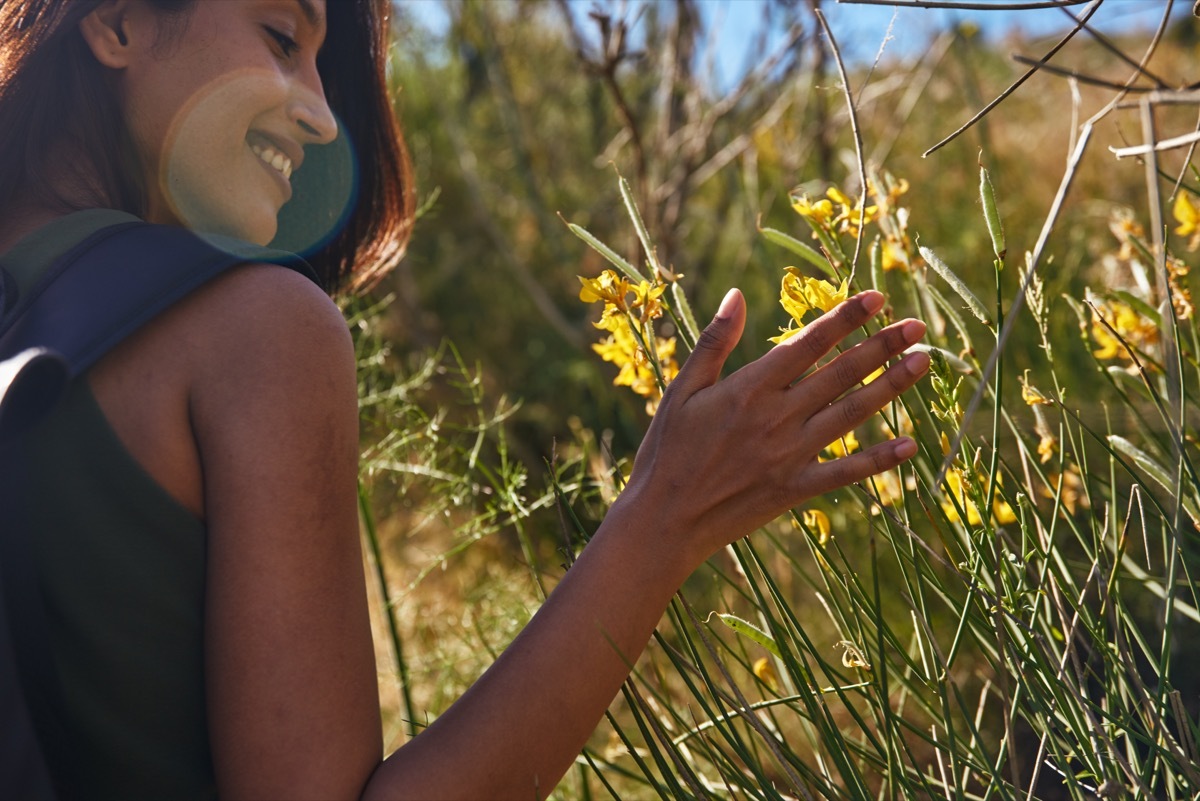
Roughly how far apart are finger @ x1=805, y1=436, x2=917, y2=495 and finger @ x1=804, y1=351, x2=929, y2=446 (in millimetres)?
19

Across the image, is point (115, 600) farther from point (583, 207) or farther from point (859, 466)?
point (583, 207)

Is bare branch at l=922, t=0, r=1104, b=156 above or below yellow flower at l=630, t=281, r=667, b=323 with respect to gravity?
above

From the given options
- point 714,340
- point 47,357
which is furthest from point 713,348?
point 47,357

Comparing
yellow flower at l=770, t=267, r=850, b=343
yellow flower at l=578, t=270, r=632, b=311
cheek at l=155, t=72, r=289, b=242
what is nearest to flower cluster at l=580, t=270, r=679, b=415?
yellow flower at l=578, t=270, r=632, b=311

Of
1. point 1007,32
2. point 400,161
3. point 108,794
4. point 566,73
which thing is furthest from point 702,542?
point 1007,32

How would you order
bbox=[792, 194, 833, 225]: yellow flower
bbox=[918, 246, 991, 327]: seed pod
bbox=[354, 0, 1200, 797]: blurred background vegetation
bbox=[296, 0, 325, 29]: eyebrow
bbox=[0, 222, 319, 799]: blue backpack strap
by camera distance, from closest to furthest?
bbox=[0, 222, 319, 799]: blue backpack strap, bbox=[918, 246, 991, 327]: seed pod, bbox=[792, 194, 833, 225]: yellow flower, bbox=[296, 0, 325, 29]: eyebrow, bbox=[354, 0, 1200, 797]: blurred background vegetation

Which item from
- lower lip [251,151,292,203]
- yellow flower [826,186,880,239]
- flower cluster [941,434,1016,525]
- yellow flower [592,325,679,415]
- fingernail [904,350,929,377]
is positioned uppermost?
lower lip [251,151,292,203]

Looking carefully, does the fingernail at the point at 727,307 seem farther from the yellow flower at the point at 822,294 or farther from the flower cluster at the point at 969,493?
the flower cluster at the point at 969,493

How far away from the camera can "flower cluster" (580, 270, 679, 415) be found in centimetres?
89

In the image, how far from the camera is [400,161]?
1.49 m

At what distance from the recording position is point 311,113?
3.47 feet

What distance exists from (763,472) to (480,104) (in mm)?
3842

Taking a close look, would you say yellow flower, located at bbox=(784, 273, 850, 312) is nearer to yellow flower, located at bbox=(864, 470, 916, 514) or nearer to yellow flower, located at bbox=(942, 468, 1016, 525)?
yellow flower, located at bbox=(942, 468, 1016, 525)

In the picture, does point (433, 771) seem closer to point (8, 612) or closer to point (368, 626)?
point (368, 626)
